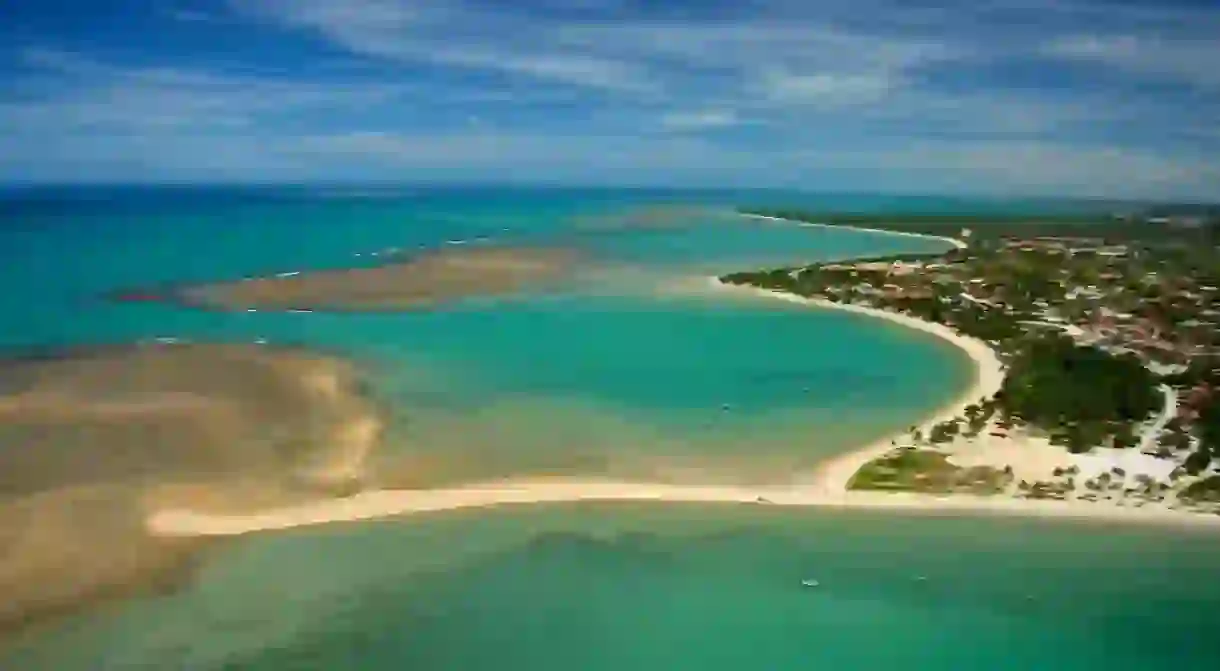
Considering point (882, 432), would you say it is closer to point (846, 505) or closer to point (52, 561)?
point (846, 505)

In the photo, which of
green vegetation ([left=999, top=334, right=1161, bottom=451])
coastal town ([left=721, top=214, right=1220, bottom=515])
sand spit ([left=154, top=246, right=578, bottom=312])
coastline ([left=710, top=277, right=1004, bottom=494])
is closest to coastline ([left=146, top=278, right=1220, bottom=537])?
coastline ([left=710, top=277, right=1004, bottom=494])

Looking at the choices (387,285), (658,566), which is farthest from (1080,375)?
(387,285)

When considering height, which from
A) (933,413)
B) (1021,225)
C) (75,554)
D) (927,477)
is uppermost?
(1021,225)

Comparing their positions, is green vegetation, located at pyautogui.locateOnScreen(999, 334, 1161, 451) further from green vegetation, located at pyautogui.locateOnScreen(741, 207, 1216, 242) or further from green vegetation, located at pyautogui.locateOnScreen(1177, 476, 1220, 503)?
green vegetation, located at pyautogui.locateOnScreen(741, 207, 1216, 242)

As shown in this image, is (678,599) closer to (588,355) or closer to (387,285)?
(588,355)

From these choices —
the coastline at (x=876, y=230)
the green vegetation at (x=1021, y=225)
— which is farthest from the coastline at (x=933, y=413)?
the coastline at (x=876, y=230)

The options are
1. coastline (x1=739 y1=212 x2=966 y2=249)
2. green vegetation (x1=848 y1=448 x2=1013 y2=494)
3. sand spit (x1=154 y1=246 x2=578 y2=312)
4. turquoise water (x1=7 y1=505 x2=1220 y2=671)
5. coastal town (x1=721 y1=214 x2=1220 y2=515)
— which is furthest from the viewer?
coastline (x1=739 y1=212 x2=966 y2=249)

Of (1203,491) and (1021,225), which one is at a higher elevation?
(1021,225)
